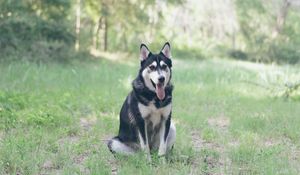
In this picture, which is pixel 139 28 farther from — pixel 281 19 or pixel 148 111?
pixel 148 111

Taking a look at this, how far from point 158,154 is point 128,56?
19853mm

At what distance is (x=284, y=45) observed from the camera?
33906mm

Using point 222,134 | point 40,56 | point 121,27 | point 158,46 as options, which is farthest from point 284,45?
point 222,134

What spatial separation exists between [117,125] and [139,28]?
65.1ft

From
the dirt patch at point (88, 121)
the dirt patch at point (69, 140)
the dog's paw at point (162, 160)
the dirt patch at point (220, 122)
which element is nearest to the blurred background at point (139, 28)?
the dirt patch at point (88, 121)

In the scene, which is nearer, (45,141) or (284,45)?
(45,141)

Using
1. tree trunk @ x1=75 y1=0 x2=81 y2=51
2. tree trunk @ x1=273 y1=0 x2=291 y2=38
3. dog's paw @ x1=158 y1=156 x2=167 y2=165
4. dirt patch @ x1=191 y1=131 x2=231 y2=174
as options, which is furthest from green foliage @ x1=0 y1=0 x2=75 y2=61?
tree trunk @ x1=273 y1=0 x2=291 y2=38

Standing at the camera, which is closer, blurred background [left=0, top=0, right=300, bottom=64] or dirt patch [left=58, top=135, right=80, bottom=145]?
dirt patch [left=58, top=135, right=80, bottom=145]

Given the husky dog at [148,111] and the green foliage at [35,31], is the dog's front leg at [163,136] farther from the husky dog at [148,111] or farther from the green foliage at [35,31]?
the green foliage at [35,31]

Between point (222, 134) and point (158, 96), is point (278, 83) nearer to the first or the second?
point (222, 134)

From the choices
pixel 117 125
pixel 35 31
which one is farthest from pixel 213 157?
pixel 35 31

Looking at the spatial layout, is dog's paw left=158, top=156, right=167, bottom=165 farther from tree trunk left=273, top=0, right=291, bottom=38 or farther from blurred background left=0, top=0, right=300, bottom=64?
tree trunk left=273, top=0, right=291, bottom=38

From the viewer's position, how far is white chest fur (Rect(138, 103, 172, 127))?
19.4 feet

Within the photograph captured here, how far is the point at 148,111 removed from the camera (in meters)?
5.91
